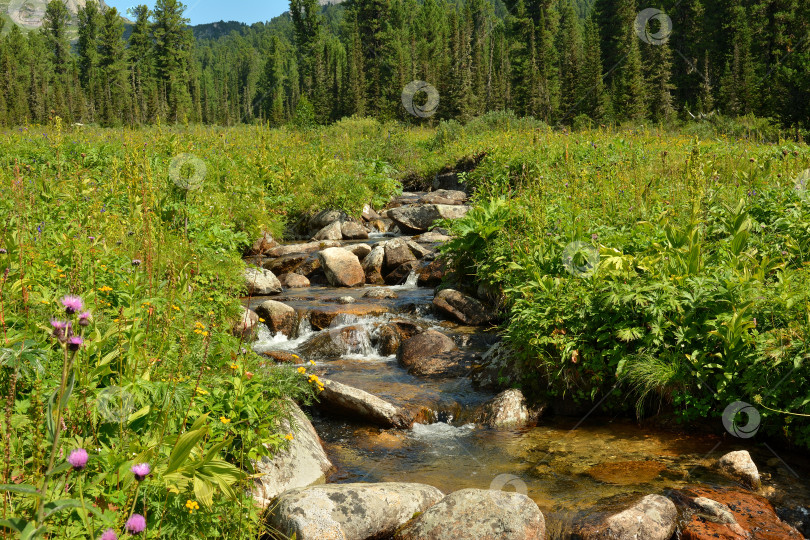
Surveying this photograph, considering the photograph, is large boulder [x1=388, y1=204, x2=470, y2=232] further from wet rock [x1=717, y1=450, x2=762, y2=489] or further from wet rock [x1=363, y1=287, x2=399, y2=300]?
wet rock [x1=717, y1=450, x2=762, y2=489]

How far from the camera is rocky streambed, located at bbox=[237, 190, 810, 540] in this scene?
346cm

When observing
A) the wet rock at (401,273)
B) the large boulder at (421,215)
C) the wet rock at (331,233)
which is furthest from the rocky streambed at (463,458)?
the large boulder at (421,215)

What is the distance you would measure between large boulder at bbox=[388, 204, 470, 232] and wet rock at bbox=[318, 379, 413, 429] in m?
7.84

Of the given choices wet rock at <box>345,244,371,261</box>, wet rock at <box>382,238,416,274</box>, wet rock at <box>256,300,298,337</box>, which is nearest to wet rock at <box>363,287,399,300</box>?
wet rock at <box>382,238,416,274</box>

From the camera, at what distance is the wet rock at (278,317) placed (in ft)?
25.1

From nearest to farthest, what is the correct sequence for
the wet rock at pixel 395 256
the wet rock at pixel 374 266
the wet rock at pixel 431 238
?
the wet rock at pixel 374 266 < the wet rock at pixel 395 256 < the wet rock at pixel 431 238

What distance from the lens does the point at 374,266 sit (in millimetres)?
10273

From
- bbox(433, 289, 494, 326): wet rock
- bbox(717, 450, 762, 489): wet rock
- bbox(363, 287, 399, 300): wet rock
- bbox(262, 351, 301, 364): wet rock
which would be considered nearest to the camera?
bbox(717, 450, 762, 489): wet rock

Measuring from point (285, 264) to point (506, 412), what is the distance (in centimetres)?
626

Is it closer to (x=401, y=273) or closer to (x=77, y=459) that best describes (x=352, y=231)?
(x=401, y=273)

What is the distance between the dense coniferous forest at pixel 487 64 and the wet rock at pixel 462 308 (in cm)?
1528

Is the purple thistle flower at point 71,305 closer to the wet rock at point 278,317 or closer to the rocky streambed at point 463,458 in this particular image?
the rocky streambed at point 463,458

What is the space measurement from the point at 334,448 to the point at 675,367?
8.73 ft

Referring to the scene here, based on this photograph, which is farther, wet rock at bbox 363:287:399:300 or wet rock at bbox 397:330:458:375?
wet rock at bbox 363:287:399:300
